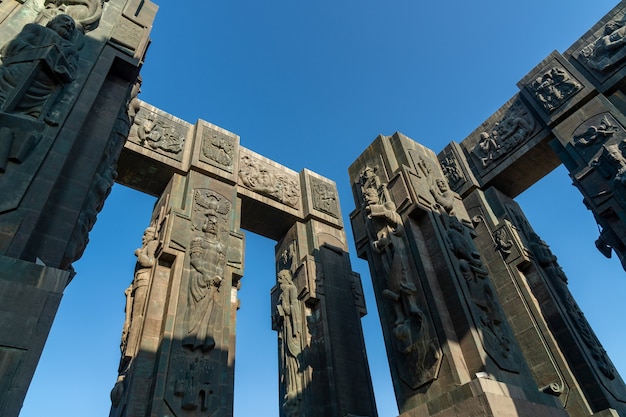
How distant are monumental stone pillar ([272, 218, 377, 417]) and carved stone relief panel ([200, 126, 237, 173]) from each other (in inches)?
138

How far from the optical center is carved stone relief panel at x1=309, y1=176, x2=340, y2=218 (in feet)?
52.5

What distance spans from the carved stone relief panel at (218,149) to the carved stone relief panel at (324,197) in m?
3.60

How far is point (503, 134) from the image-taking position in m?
13.1

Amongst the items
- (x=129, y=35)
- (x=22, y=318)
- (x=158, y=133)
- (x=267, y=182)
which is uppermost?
(x=158, y=133)

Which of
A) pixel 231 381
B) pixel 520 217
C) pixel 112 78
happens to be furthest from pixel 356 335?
pixel 112 78

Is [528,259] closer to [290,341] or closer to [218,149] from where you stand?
[290,341]

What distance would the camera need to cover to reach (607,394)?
28.3ft

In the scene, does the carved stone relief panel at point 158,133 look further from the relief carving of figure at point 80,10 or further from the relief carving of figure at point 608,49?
the relief carving of figure at point 608,49

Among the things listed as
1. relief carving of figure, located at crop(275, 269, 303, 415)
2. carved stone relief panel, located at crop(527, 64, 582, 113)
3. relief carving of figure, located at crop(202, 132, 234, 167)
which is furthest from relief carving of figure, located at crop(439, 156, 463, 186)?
relief carving of figure, located at crop(202, 132, 234, 167)

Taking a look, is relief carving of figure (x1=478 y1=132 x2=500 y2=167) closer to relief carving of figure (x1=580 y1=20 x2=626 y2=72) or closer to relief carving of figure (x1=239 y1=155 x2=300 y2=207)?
relief carving of figure (x1=580 y1=20 x2=626 y2=72)

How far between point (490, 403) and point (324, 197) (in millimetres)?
11383

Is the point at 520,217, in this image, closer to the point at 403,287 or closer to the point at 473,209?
the point at 473,209

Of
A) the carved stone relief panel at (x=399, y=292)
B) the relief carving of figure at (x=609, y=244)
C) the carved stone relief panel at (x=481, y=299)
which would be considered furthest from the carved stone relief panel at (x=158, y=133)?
the relief carving of figure at (x=609, y=244)

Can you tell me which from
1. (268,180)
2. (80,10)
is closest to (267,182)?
(268,180)
